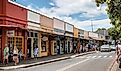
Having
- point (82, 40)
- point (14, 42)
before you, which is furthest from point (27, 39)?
point (82, 40)

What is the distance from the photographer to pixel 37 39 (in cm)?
4238

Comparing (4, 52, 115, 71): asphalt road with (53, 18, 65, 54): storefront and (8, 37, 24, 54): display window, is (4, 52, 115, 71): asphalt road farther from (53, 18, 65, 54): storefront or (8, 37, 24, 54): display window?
(53, 18, 65, 54): storefront

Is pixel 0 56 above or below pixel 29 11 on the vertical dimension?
below

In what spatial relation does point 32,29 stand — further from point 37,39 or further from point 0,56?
point 0,56

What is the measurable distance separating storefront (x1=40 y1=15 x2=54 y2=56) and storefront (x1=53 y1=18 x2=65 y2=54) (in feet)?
5.16

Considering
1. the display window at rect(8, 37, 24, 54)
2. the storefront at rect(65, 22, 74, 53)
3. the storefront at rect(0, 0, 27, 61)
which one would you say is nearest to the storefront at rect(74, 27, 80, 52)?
the storefront at rect(65, 22, 74, 53)

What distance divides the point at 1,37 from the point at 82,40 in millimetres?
45820

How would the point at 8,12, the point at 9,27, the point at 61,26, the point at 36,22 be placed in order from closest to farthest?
1. the point at 9,27
2. the point at 8,12
3. the point at 36,22
4. the point at 61,26

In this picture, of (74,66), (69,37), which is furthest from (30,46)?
(69,37)

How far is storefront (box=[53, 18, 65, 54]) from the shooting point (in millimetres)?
51531

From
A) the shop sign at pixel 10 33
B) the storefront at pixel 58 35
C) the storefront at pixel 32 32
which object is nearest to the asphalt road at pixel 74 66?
the shop sign at pixel 10 33

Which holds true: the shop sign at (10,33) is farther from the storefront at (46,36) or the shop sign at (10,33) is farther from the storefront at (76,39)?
the storefront at (76,39)

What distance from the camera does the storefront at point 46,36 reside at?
1746 inches

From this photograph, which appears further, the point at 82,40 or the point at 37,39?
the point at 82,40
